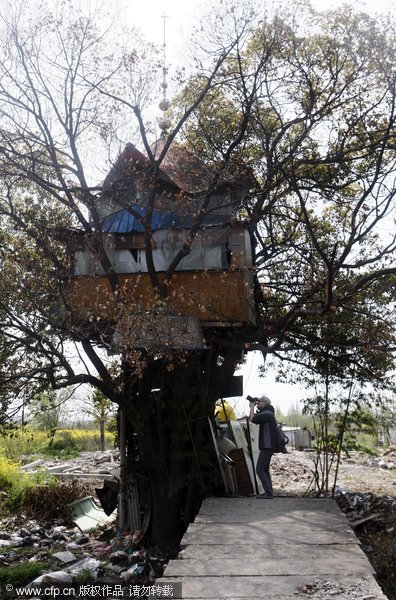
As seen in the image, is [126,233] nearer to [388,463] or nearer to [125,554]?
[125,554]

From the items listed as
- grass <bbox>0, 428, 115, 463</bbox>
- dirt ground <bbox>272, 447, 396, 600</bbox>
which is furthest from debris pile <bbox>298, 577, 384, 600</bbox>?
grass <bbox>0, 428, 115, 463</bbox>

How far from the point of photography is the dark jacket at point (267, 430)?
11.4 meters

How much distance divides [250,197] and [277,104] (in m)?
1.97

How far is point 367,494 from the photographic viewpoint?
1402 cm

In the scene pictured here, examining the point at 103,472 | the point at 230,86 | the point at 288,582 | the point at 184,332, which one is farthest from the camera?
the point at 103,472

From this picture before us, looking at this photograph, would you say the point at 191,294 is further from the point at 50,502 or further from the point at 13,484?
the point at 13,484

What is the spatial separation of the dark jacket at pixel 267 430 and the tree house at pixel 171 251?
1.83 meters

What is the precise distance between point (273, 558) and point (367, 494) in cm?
778

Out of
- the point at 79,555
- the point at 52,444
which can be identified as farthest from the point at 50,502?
the point at 52,444

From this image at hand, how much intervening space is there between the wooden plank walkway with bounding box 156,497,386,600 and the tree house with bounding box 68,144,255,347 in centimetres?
370

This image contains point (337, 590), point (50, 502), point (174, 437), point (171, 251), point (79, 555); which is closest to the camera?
point (337, 590)

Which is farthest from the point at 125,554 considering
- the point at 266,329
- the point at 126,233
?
the point at 126,233

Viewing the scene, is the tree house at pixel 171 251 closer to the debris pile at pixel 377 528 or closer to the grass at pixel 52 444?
the debris pile at pixel 377 528

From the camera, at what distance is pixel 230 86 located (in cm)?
1248
